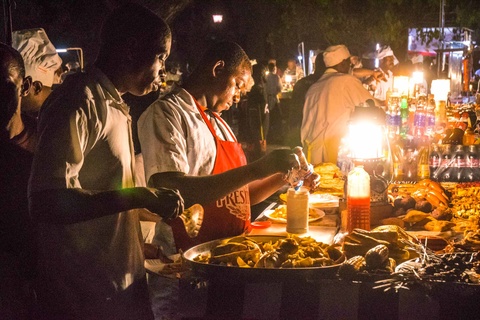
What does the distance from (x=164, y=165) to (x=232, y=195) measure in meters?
0.53

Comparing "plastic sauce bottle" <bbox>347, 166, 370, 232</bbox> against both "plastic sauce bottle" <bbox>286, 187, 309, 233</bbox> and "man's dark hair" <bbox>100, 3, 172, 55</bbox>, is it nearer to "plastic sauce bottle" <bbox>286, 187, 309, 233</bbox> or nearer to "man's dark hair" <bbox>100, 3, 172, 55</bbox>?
"plastic sauce bottle" <bbox>286, 187, 309, 233</bbox>

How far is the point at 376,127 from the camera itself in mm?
4410

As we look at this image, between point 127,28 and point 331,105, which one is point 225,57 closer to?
point 127,28

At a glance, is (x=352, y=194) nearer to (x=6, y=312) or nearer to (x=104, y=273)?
(x=104, y=273)

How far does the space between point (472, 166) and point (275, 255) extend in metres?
4.00

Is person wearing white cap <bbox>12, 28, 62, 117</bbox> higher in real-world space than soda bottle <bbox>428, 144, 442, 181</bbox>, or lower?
higher

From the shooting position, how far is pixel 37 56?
454cm

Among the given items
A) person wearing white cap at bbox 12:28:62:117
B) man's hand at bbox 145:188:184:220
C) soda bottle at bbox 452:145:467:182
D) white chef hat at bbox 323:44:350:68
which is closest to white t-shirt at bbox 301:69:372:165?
white chef hat at bbox 323:44:350:68

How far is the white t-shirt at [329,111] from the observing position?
8578 millimetres

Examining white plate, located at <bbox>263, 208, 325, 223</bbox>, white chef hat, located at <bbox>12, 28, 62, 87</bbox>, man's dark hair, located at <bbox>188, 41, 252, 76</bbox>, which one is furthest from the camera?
white chef hat, located at <bbox>12, 28, 62, 87</bbox>

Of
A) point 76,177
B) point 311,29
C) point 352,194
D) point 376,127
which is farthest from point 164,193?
point 311,29

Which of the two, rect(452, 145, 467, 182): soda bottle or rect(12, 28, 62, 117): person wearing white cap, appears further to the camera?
rect(452, 145, 467, 182): soda bottle

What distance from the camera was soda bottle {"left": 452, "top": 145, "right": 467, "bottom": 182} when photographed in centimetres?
602

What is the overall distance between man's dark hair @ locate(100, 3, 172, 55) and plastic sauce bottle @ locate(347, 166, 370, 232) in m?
1.49
